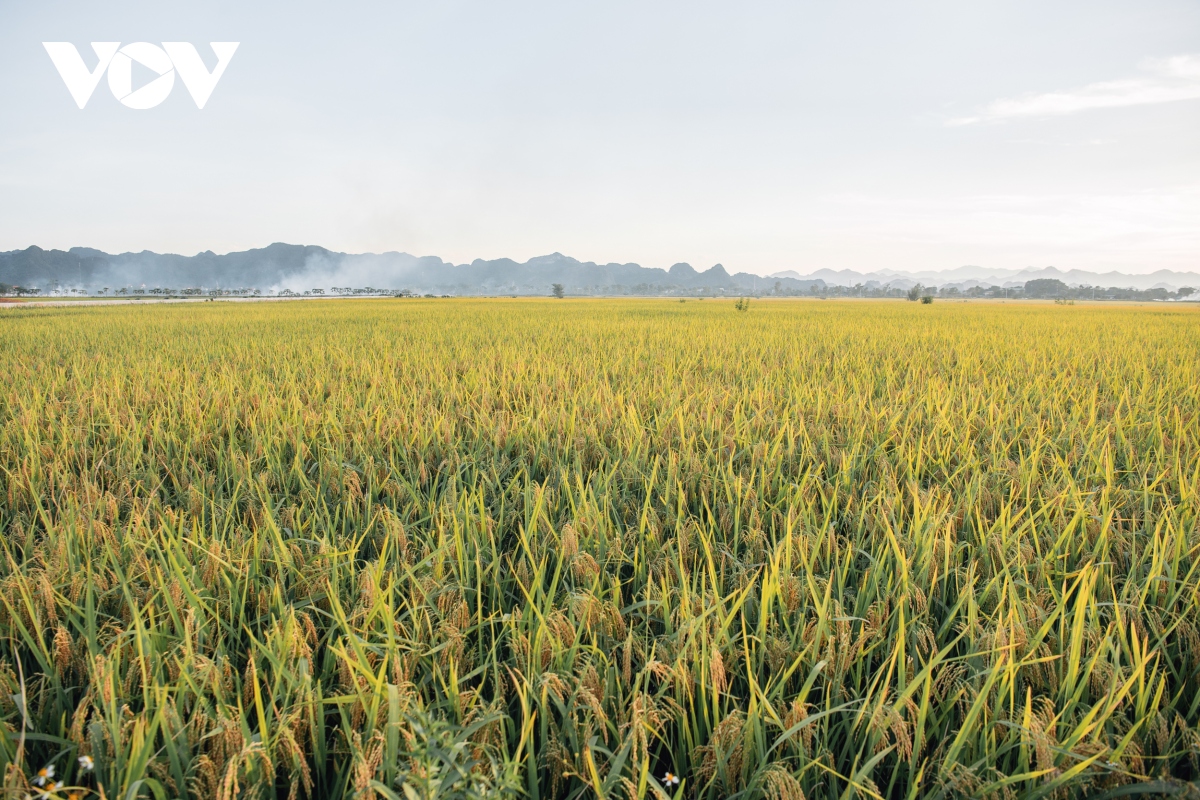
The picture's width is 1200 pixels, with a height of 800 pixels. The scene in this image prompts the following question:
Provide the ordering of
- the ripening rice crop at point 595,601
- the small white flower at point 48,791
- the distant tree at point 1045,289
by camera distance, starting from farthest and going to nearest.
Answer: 1. the distant tree at point 1045,289
2. the ripening rice crop at point 595,601
3. the small white flower at point 48,791

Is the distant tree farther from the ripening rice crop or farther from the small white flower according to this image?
the small white flower

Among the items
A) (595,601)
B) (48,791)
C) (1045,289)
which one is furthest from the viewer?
(1045,289)

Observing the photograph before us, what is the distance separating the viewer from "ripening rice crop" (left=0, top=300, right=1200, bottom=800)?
793 millimetres

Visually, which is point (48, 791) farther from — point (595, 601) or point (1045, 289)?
point (1045, 289)

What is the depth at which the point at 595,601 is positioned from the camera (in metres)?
1.06

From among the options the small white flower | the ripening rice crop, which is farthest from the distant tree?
the small white flower

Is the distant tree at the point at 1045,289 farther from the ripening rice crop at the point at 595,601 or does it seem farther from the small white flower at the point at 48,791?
the small white flower at the point at 48,791

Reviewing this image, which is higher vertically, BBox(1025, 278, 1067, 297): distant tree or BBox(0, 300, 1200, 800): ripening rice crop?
BBox(1025, 278, 1067, 297): distant tree

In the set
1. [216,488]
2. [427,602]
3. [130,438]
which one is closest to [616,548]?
[427,602]

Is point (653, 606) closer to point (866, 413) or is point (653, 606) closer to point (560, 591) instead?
point (560, 591)

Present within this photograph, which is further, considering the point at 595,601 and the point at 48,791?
the point at 595,601

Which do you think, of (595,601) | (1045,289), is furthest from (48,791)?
(1045,289)

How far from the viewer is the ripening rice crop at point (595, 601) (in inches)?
31.2

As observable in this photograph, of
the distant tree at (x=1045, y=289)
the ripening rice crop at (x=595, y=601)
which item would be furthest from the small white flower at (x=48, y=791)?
the distant tree at (x=1045, y=289)
